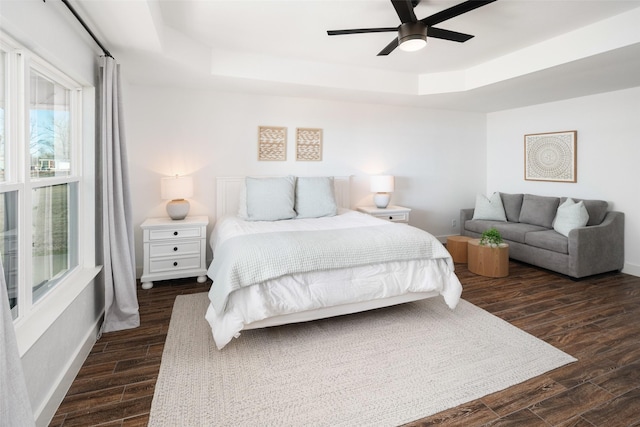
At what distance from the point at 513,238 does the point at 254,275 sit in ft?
12.4

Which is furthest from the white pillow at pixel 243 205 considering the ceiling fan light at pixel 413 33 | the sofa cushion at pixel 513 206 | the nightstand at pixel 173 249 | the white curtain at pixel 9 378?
the sofa cushion at pixel 513 206

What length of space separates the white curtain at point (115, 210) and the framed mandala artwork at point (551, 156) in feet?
17.5

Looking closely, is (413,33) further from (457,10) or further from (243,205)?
(243,205)

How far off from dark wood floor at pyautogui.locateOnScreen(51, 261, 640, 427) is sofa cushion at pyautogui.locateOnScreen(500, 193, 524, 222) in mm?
1596

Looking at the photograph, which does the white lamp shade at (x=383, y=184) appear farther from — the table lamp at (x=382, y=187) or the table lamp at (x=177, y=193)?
the table lamp at (x=177, y=193)

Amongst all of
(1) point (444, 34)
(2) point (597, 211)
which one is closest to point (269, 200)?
(1) point (444, 34)

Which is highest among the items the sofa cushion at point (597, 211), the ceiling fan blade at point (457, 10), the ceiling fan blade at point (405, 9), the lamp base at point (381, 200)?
the ceiling fan blade at point (405, 9)

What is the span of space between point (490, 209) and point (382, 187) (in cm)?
179

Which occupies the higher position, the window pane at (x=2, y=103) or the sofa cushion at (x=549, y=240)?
the window pane at (x=2, y=103)

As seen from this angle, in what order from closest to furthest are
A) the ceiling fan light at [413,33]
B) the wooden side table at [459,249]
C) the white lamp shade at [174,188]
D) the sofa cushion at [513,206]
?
the ceiling fan light at [413,33] < the white lamp shade at [174,188] < the wooden side table at [459,249] < the sofa cushion at [513,206]

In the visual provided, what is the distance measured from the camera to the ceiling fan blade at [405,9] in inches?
85.9

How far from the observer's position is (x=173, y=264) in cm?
360

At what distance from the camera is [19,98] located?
5.56ft

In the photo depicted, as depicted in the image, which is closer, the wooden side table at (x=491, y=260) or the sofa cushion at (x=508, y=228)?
the wooden side table at (x=491, y=260)
